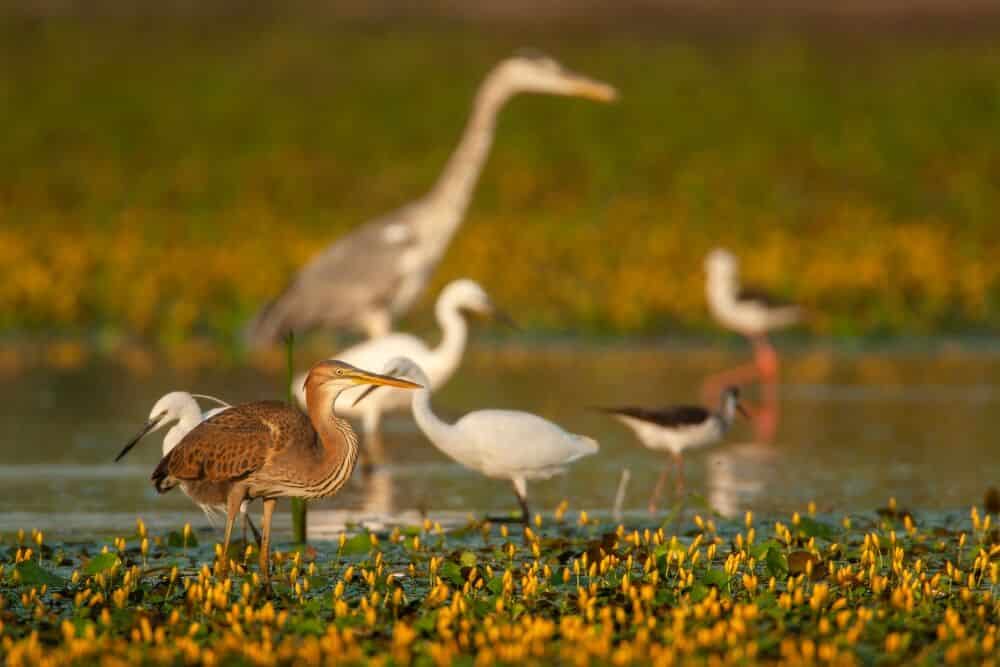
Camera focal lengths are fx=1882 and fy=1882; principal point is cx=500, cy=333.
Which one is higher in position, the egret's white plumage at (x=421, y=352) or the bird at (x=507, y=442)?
the egret's white plumage at (x=421, y=352)

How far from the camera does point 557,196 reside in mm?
31234

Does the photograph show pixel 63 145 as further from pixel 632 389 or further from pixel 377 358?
pixel 377 358

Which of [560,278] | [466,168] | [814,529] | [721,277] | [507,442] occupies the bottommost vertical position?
[814,529]

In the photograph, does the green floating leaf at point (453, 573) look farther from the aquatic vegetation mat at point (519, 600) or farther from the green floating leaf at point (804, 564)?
the green floating leaf at point (804, 564)

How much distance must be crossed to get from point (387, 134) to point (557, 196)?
35.4ft

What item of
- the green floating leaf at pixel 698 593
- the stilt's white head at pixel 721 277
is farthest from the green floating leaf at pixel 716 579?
the stilt's white head at pixel 721 277

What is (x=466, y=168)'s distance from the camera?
12398mm

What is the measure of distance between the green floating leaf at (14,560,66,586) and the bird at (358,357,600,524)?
7.45 feet

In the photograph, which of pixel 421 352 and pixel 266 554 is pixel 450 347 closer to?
pixel 421 352

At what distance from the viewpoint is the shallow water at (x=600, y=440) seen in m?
9.38

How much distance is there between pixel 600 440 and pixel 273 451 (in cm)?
503

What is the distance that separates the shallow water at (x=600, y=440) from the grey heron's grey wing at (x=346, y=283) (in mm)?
885

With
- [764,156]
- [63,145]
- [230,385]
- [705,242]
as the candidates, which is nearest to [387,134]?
[63,145]

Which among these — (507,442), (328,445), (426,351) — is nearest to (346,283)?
(426,351)
